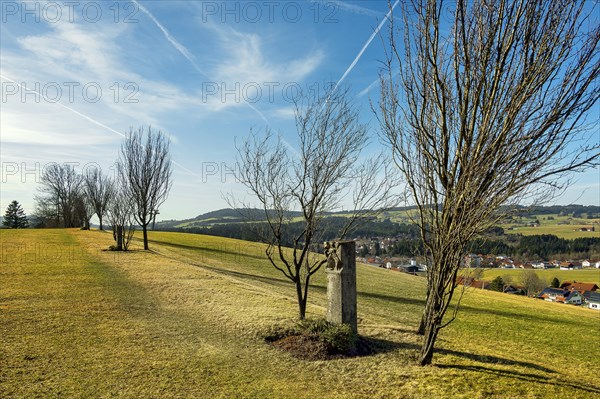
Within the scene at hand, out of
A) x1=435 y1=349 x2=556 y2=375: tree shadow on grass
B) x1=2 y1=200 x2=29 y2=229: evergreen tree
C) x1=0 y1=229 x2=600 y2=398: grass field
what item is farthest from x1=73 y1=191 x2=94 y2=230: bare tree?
x1=435 y1=349 x2=556 y2=375: tree shadow on grass

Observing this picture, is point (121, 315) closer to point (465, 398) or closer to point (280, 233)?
point (280, 233)

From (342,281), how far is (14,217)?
7609cm

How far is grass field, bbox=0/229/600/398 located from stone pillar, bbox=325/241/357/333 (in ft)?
3.48

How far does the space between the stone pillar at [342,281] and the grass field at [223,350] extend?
41.7 inches

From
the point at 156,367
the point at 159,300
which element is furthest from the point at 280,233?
the point at 159,300

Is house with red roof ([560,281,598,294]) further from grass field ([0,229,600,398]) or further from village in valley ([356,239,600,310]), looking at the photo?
grass field ([0,229,600,398])

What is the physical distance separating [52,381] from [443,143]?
25.1 ft

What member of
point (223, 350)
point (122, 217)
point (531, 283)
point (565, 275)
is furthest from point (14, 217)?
point (565, 275)

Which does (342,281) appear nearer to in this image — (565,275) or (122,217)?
(122,217)

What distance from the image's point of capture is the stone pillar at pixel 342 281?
26.2ft

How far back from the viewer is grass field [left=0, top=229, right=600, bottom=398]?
5617 mm

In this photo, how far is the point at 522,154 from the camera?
5398mm

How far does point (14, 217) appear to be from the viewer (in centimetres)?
6244

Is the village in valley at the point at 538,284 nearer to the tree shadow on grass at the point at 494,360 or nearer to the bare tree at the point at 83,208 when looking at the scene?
the tree shadow on grass at the point at 494,360
